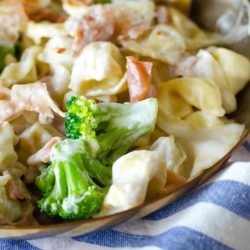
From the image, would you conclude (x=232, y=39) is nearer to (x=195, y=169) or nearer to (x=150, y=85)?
(x=150, y=85)

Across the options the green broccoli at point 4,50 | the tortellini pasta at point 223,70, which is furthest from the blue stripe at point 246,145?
the green broccoli at point 4,50

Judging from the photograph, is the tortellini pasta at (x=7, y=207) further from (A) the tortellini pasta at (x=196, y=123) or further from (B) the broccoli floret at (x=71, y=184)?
(A) the tortellini pasta at (x=196, y=123)

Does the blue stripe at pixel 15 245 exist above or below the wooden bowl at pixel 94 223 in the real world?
below

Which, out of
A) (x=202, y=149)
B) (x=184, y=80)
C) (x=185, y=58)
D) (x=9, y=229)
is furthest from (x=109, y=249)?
(x=185, y=58)

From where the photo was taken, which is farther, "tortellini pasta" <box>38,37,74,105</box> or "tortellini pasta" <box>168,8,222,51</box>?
"tortellini pasta" <box>168,8,222,51</box>

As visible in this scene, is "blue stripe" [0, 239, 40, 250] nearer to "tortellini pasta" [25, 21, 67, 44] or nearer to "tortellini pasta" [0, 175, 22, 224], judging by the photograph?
"tortellini pasta" [0, 175, 22, 224]

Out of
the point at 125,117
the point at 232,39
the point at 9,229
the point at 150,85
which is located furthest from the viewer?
the point at 232,39

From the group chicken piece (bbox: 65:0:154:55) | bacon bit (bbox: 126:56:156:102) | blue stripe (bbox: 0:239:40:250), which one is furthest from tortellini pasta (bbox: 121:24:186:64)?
blue stripe (bbox: 0:239:40:250)
